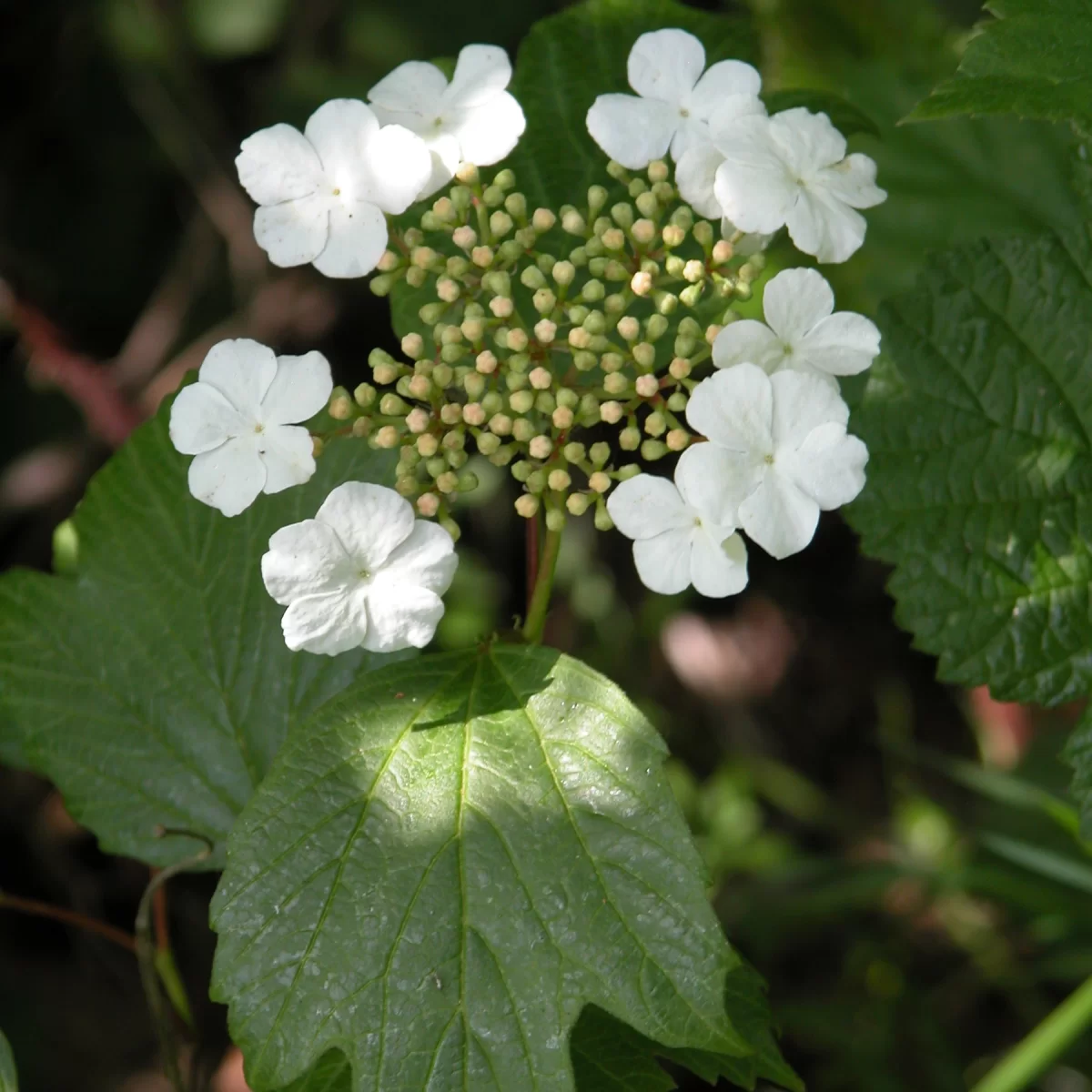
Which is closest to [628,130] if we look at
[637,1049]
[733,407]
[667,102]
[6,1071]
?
[667,102]

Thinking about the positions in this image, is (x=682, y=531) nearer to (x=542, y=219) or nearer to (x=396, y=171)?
(x=542, y=219)

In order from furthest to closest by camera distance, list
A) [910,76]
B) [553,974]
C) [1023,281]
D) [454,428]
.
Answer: [910,76] → [1023,281] → [454,428] → [553,974]

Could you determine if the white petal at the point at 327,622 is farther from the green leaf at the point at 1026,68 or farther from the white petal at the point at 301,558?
the green leaf at the point at 1026,68

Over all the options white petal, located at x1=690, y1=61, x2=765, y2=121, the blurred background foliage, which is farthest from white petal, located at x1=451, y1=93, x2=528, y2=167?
the blurred background foliage

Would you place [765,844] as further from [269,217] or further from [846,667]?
[269,217]

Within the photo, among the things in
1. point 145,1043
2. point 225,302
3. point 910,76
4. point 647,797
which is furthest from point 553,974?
point 225,302

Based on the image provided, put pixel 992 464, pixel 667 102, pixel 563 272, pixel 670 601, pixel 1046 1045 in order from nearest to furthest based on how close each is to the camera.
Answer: pixel 563 272
pixel 667 102
pixel 992 464
pixel 1046 1045
pixel 670 601

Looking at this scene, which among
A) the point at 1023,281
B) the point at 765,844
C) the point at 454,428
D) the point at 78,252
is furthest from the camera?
the point at 78,252
